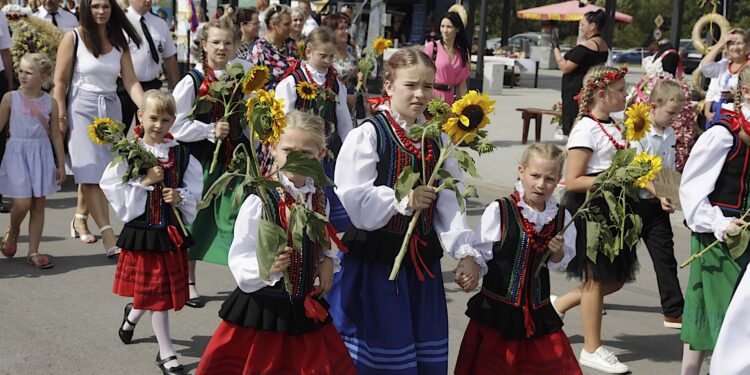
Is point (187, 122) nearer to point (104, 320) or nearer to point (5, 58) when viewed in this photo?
point (104, 320)

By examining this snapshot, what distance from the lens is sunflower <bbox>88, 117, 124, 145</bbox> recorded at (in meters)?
5.23

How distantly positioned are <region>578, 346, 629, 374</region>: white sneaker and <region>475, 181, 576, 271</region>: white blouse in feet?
3.61

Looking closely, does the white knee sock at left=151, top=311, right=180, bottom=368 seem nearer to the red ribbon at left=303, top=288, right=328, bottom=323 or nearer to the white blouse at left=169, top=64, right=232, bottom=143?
the red ribbon at left=303, top=288, right=328, bottom=323

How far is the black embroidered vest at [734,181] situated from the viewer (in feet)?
14.7

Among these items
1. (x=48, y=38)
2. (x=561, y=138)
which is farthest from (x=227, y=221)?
(x=561, y=138)

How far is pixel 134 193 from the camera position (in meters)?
5.12

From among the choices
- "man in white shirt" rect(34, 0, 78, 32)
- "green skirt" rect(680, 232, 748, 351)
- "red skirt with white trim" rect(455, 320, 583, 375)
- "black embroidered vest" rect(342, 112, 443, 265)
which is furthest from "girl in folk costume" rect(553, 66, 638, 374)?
"man in white shirt" rect(34, 0, 78, 32)

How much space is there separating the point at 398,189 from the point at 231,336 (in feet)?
2.94

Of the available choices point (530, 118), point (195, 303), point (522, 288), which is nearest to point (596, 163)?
point (522, 288)

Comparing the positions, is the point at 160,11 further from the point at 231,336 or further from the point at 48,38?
the point at 231,336

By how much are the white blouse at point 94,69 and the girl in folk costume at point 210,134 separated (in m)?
1.09

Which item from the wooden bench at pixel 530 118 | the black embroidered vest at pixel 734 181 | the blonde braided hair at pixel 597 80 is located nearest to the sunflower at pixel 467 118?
the black embroidered vest at pixel 734 181

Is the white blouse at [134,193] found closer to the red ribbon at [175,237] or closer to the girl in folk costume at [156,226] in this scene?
the girl in folk costume at [156,226]

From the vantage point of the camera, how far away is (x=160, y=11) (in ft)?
68.9
